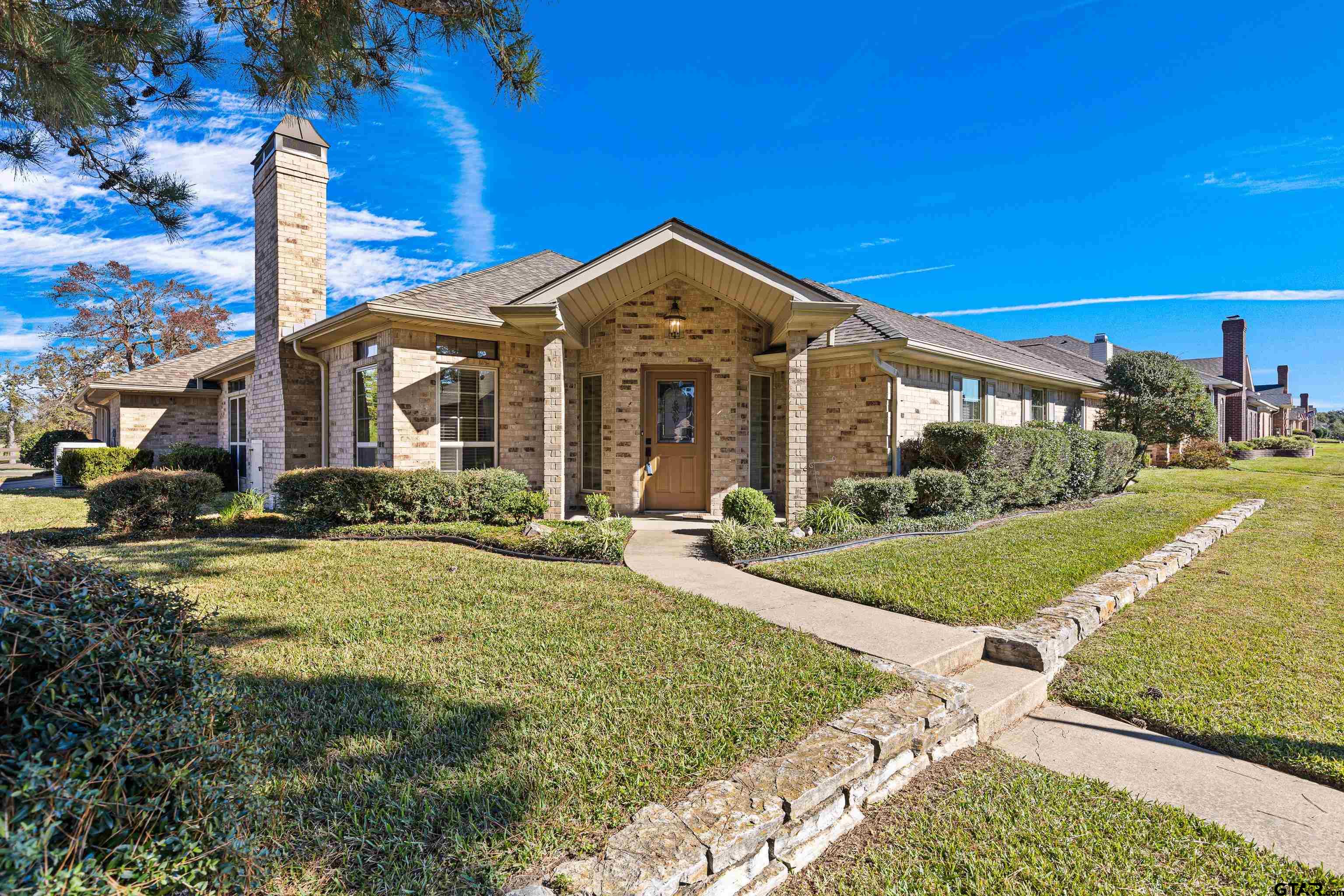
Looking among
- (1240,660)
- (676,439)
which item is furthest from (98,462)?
(1240,660)

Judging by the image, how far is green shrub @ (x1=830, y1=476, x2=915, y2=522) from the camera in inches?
336

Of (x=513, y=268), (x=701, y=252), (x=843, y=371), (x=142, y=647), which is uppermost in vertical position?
(x=513, y=268)

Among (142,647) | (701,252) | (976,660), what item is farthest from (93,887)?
(701,252)

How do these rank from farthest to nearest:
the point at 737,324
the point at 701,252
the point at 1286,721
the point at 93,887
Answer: the point at 737,324
the point at 701,252
the point at 1286,721
the point at 93,887

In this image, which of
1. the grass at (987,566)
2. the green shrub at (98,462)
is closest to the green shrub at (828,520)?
the grass at (987,566)

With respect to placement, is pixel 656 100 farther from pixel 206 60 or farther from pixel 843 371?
pixel 206 60

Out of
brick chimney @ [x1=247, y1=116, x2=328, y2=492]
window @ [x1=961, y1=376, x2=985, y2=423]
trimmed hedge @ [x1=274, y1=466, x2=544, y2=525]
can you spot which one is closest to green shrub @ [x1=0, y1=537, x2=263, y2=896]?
trimmed hedge @ [x1=274, y1=466, x2=544, y2=525]

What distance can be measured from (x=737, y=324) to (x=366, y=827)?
845cm

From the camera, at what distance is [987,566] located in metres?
5.96

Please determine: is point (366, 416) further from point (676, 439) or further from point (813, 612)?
point (813, 612)

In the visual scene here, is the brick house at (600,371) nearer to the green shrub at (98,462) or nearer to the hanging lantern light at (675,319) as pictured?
the hanging lantern light at (675,319)

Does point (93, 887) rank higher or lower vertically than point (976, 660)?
higher

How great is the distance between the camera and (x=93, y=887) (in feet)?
4.26

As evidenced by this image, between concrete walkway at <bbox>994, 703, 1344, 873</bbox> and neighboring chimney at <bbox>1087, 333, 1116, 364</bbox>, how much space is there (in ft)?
85.1
